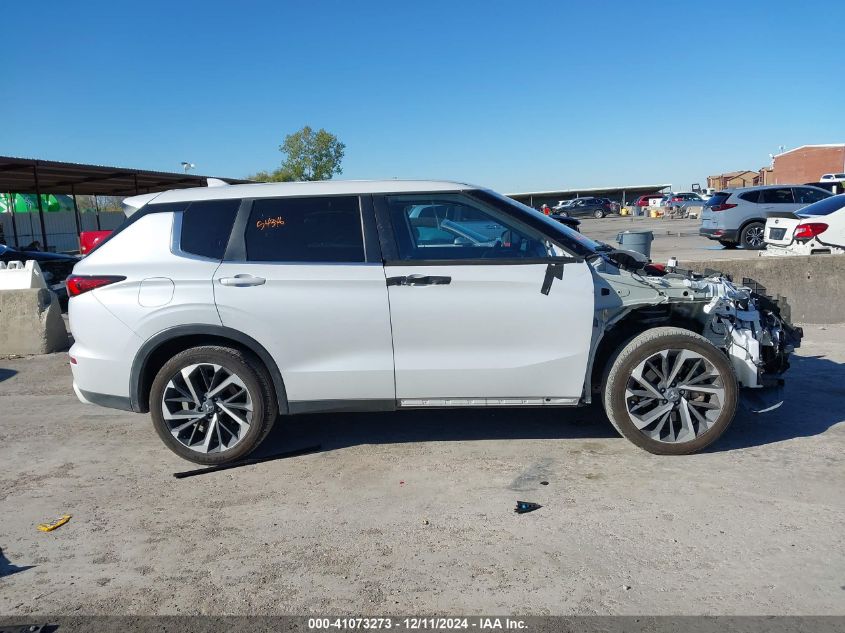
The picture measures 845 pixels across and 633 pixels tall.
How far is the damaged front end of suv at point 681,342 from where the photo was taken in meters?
4.53

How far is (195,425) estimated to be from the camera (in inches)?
183

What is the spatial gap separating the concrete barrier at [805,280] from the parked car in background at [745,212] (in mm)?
9514

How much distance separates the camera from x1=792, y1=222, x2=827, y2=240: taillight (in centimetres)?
992

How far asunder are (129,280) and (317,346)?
4.35 ft

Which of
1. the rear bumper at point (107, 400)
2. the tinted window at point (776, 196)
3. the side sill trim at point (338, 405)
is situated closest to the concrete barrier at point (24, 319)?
the rear bumper at point (107, 400)

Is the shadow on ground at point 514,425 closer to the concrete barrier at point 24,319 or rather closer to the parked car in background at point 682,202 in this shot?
the concrete barrier at point 24,319

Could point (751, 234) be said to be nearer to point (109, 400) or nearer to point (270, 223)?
point (270, 223)

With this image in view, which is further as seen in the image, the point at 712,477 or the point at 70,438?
the point at 70,438

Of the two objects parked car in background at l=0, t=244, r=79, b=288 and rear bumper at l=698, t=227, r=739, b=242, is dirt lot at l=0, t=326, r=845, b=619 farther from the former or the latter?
rear bumper at l=698, t=227, r=739, b=242

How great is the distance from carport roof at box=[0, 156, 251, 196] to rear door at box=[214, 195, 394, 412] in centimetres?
1823

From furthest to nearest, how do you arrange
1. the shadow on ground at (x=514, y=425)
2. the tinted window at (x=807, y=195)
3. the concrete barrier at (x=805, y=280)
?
1. the tinted window at (x=807, y=195)
2. the concrete barrier at (x=805, y=280)
3. the shadow on ground at (x=514, y=425)

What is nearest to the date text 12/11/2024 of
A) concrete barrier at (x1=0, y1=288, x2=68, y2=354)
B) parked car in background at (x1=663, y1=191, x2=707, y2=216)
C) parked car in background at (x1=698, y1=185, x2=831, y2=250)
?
concrete barrier at (x1=0, y1=288, x2=68, y2=354)

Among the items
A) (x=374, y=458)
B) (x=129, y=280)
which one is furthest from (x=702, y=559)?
(x=129, y=280)

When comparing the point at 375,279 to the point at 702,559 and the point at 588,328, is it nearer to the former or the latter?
the point at 588,328
